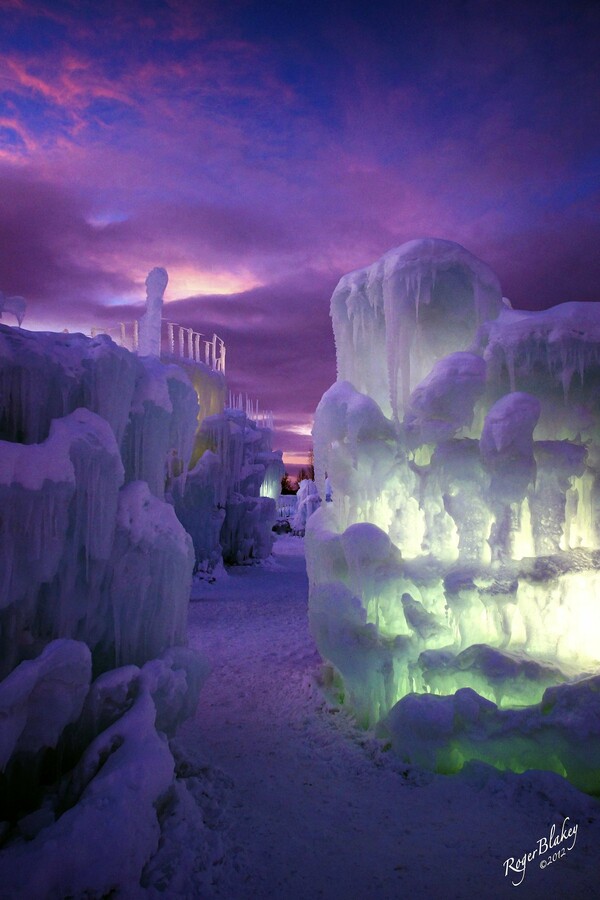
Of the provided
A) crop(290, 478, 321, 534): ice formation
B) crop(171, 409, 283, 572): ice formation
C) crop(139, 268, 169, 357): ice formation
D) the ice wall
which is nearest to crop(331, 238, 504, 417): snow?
the ice wall

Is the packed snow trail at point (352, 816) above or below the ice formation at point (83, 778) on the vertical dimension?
below

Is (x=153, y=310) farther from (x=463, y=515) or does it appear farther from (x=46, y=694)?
(x=46, y=694)

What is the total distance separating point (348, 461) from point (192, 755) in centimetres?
493

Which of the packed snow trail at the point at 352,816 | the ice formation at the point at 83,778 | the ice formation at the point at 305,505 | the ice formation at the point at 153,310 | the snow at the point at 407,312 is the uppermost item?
the ice formation at the point at 153,310

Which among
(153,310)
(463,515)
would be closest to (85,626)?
(463,515)

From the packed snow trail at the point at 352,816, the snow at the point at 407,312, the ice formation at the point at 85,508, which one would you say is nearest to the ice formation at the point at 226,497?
the snow at the point at 407,312

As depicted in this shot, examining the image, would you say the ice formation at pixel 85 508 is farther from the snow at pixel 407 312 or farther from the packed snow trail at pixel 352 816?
the snow at pixel 407 312

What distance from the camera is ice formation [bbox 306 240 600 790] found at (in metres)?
6.80

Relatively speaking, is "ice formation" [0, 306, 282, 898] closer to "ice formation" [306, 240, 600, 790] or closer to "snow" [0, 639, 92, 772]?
"snow" [0, 639, 92, 772]

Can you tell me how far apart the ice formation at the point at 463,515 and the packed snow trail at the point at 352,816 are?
1.50ft

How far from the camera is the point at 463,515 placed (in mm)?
7855

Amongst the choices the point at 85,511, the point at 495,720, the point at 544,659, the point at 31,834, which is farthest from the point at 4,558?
the point at 544,659

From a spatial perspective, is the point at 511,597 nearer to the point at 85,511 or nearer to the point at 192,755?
the point at 192,755

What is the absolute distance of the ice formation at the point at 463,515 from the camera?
680cm
